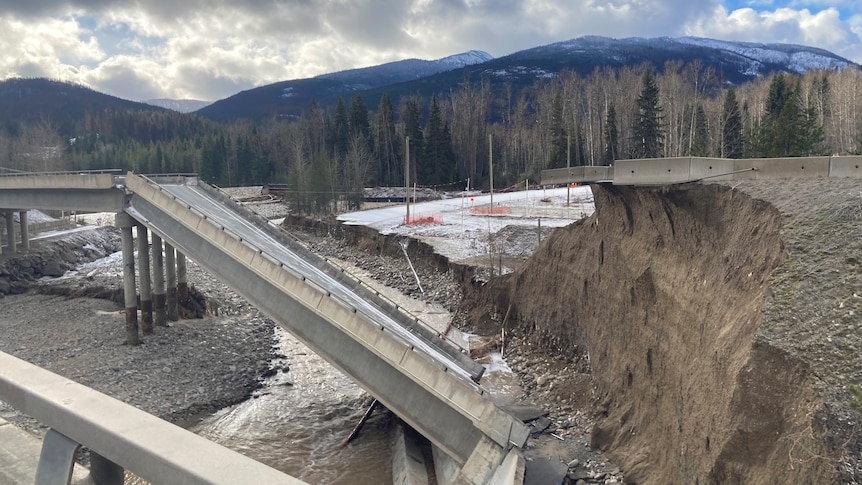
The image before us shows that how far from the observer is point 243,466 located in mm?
2211

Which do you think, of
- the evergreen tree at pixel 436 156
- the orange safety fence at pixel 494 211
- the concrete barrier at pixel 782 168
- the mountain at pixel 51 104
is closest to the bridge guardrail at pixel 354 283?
the concrete barrier at pixel 782 168

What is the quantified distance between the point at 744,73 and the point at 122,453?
214185mm

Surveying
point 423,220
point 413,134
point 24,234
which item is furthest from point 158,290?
point 413,134

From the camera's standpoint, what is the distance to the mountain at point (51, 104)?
541 feet

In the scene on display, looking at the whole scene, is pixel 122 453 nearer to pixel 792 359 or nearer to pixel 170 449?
pixel 170 449

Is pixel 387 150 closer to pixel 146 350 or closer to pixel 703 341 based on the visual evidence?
pixel 146 350

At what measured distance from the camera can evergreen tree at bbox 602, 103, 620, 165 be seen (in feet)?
202

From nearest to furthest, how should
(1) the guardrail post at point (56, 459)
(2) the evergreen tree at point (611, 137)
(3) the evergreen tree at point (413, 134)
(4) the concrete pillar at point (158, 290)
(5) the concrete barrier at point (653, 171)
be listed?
(1) the guardrail post at point (56, 459), (5) the concrete barrier at point (653, 171), (4) the concrete pillar at point (158, 290), (2) the evergreen tree at point (611, 137), (3) the evergreen tree at point (413, 134)

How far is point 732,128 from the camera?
168 ft

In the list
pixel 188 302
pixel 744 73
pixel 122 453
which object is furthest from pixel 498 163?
pixel 744 73

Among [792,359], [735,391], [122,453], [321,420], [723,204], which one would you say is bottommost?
[321,420]

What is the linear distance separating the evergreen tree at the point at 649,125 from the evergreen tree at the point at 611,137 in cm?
511

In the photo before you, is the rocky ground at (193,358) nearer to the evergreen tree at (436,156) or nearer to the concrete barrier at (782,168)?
the concrete barrier at (782,168)

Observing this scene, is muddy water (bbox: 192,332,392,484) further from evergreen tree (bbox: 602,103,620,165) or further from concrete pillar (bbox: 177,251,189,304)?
evergreen tree (bbox: 602,103,620,165)
